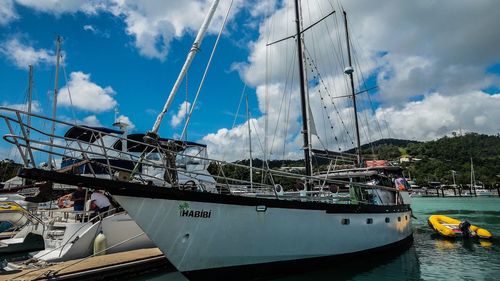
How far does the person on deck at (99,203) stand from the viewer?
1173cm

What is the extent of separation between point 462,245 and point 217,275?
42.6ft

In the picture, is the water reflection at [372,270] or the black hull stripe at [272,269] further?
the water reflection at [372,270]

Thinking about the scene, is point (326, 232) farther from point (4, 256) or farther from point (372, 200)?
point (4, 256)

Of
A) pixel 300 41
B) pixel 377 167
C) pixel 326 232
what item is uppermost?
pixel 300 41

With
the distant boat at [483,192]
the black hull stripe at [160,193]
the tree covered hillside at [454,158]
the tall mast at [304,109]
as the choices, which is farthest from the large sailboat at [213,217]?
the distant boat at [483,192]

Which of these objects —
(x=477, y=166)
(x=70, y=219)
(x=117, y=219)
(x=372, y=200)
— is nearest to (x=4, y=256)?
(x=70, y=219)

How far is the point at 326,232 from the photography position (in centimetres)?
935

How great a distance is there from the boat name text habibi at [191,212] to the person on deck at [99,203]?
19.4 feet

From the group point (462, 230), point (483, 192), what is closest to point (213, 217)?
point (462, 230)

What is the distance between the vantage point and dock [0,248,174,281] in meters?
8.62

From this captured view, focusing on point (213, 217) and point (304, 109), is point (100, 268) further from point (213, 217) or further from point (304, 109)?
point (304, 109)

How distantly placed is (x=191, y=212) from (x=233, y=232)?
1.19 m

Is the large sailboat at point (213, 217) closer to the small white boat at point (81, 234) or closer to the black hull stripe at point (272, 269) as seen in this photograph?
the black hull stripe at point (272, 269)

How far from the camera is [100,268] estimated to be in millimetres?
9406
